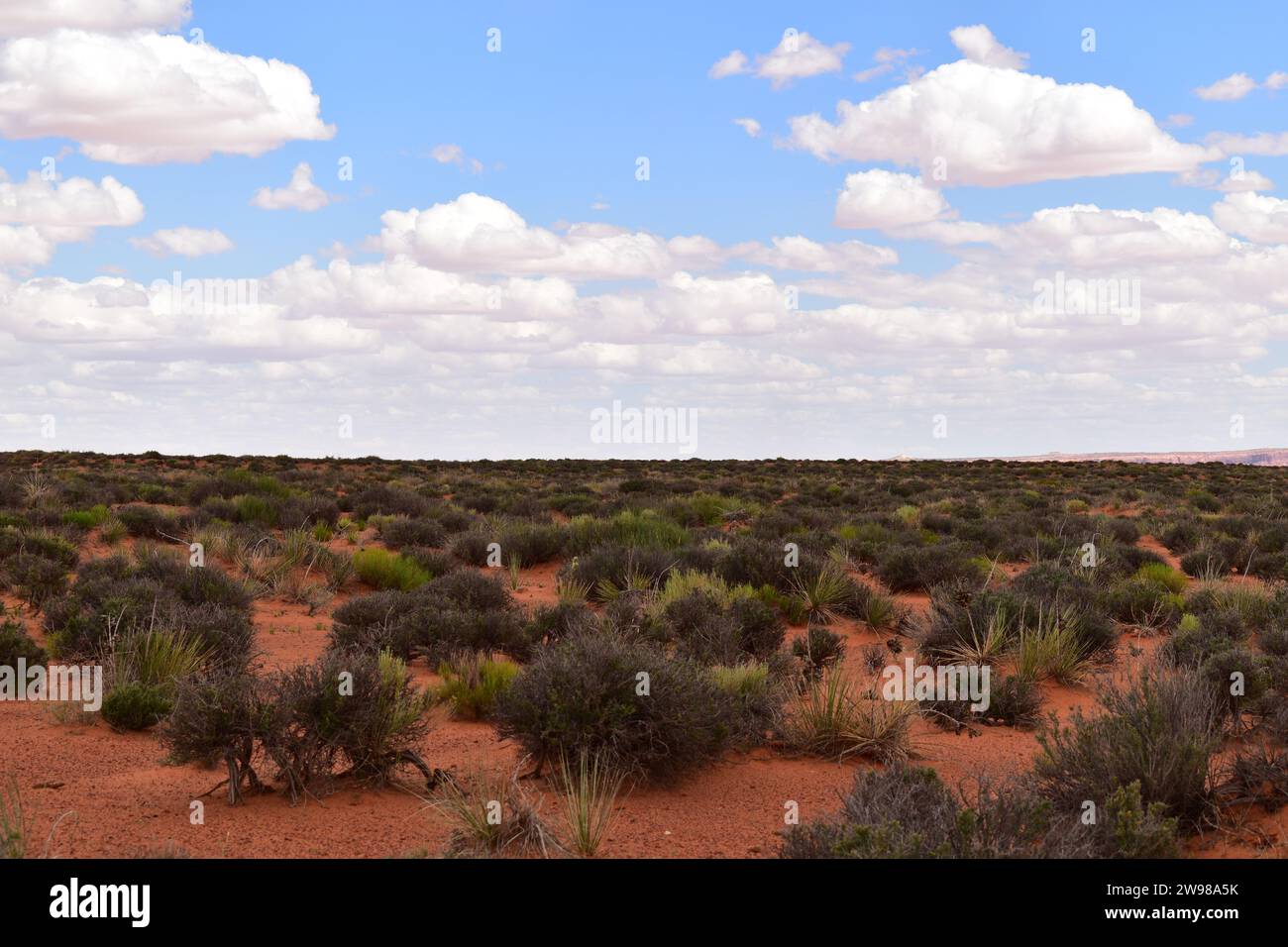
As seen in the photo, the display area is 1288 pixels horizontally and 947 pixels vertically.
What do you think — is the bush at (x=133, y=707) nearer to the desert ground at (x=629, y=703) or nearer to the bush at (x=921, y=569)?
the desert ground at (x=629, y=703)

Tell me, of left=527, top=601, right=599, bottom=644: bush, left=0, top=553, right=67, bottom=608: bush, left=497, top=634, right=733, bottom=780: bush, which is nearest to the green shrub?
left=0, top=553, right=67, bottom=608: bush

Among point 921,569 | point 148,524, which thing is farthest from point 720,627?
point 148,524

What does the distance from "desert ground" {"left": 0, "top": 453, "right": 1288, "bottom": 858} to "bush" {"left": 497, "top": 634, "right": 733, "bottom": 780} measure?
0.02 metres

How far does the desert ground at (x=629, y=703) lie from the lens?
5.40m

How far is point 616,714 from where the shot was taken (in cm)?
645

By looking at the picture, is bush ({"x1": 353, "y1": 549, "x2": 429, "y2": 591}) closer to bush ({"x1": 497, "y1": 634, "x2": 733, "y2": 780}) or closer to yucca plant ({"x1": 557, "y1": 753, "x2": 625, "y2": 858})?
bush ({"x1": 497, "y1": 634, "x2": 733, "y2": 780})

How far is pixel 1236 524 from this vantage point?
20547 mm

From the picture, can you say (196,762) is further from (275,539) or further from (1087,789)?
(275,539)

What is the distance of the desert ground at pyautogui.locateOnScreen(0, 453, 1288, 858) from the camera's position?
540 centimetres


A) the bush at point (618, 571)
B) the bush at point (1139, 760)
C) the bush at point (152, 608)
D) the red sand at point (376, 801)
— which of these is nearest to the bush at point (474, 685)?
the red sand at point (376, 801)

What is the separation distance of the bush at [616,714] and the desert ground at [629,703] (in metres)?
0.02
